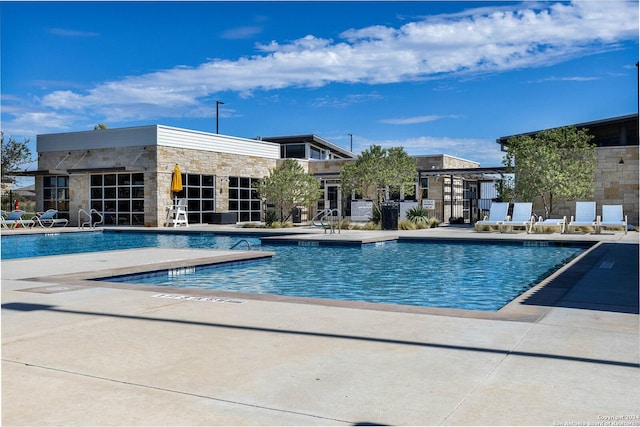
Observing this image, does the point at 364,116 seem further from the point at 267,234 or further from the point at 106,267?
the point at 106,267

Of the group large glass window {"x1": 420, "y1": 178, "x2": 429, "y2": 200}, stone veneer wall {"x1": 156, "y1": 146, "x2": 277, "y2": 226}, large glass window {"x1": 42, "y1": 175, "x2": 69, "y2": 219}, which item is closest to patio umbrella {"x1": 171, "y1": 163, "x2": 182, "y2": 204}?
stone veneer wall {"x1": 156, "y1": 146, "x2": 277, "y2": 226}

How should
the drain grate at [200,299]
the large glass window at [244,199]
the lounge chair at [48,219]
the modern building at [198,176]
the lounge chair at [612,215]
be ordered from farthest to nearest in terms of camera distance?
the large glass window at [244,199]
the modern building at [198,176]
the lounge chair at [48,219]
the lounge chair at [612,215]
the drain grate at [200,299]

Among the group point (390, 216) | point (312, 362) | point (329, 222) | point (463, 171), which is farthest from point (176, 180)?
point (312, 362)

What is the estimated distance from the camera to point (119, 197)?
24969 mm

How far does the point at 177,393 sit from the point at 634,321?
12.7 ft

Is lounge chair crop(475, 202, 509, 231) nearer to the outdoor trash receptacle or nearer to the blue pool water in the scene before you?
the outdoor trash receptacle

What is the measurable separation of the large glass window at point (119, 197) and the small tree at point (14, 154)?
901 centimetres

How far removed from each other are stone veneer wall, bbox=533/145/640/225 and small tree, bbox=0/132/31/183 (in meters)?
27.6

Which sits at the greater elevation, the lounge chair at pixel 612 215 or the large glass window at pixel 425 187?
the large glass window at pixel 425 187

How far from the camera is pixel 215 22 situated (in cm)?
1262

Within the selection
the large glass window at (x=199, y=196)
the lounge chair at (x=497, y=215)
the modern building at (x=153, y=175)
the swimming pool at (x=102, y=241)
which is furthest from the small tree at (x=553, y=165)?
the large glass window at (x=199, y=196)

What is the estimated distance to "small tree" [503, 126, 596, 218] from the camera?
19797 millimetres

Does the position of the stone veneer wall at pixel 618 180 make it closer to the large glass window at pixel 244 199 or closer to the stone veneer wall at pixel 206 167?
the stone veneer wall at pixel 206 167

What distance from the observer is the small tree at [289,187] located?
23375 millimetres
